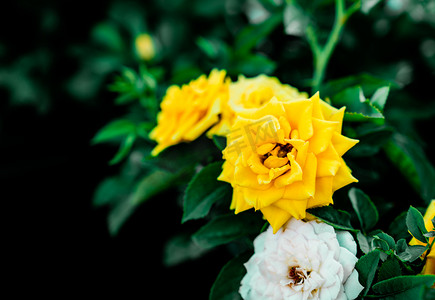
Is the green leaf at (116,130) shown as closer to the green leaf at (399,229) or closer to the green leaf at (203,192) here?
the green leaf at (203,192)

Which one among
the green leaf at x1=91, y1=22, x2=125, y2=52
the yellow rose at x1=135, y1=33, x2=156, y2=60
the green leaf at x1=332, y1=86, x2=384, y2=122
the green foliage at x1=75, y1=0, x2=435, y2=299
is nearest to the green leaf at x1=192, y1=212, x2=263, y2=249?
the green foliage at x1=75, y1=0, x2=435, y2=299

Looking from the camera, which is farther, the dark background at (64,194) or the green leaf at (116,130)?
the dark background at (64,194)

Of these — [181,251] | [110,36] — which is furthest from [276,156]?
[110,36]

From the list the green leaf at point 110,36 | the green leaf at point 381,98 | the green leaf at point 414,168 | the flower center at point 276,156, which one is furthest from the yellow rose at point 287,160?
the green leaf at point 110,36

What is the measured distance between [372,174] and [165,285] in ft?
2.49

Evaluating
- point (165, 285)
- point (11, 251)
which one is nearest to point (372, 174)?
point (165, 285)

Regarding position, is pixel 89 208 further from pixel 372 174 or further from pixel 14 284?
pixel 372 174

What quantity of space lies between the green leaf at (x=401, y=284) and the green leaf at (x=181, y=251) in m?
0.45

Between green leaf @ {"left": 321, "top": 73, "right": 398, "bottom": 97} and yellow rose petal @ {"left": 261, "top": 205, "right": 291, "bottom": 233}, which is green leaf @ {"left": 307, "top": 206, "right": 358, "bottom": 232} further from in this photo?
green leaf @ {"left": 321, "top": 73, "right": 398, "bottom": 97}

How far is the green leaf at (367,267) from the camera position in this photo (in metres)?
0.45

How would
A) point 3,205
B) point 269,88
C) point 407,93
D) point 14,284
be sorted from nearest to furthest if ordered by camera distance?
point 269,88 < point 407,93 < point 14,284 < point 3,205

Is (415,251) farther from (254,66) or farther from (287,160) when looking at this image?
(254,66)

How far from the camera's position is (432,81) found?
1.01m

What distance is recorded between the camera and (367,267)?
1.48 feet
